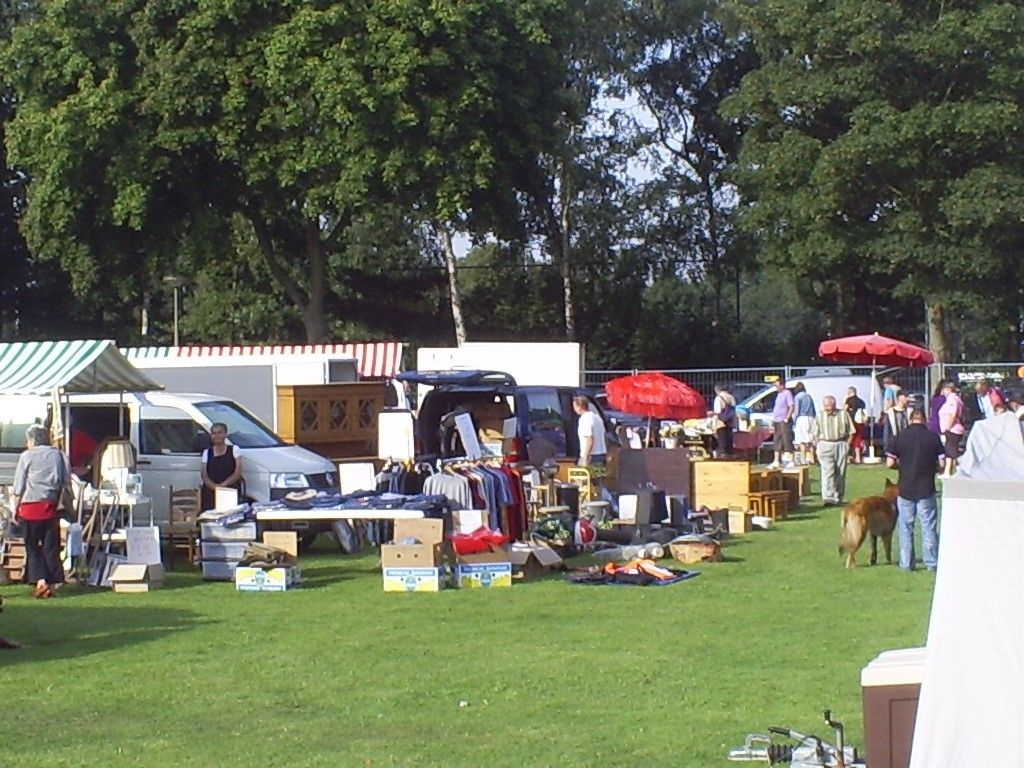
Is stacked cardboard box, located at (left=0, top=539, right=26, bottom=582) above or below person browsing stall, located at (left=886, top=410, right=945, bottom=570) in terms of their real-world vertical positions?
below

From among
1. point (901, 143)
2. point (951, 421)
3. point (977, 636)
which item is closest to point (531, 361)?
point (951, 421)

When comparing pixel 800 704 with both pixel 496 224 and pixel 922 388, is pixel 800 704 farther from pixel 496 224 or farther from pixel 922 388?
pixel 496 224

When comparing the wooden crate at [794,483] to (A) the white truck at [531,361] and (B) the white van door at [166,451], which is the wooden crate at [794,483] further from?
(B) the white van door at [166,451]

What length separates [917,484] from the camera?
16.4m

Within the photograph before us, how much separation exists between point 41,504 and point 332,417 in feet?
30.0

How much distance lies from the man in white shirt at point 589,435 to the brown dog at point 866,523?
19.8 ft

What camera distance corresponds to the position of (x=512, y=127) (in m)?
42.5

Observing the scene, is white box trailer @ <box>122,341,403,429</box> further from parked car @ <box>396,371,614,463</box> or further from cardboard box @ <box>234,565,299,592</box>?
cardboard box @ <box>234,565,299,592</box>

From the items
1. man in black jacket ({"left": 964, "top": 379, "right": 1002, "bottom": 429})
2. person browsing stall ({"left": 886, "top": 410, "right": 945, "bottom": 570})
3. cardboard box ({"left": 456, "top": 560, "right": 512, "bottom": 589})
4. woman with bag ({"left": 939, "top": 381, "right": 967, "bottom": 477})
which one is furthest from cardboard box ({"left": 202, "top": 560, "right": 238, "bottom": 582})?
woman with bag ({"left": 939, "top": 381, "right": 967, "bottom": 477})

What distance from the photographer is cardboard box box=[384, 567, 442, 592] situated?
50.8ft

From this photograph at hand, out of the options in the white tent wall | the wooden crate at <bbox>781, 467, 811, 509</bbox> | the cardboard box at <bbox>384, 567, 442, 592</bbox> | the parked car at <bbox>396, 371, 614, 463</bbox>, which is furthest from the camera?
the wooden crate at <bbox>781, 467, 811, 509</bbox>

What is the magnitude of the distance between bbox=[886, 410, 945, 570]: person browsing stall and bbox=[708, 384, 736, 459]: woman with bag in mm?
12359

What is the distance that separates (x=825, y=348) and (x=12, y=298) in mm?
27118

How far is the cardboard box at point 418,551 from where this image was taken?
51.2 feet
